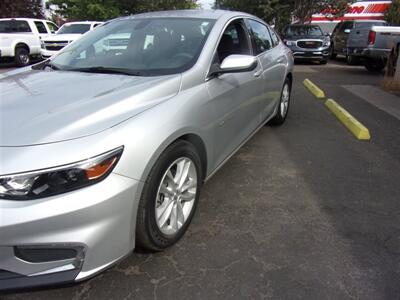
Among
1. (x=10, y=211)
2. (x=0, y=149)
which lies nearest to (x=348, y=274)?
(x=10, y=211)

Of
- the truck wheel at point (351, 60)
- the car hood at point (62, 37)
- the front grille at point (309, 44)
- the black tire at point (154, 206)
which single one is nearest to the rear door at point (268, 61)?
the black tire at point (154, 206)

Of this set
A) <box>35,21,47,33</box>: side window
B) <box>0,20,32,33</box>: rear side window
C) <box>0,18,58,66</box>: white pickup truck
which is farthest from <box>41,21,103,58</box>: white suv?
<box>35,21,47,33</box>: side window

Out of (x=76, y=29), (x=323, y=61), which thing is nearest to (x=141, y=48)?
(x=76, y=29)

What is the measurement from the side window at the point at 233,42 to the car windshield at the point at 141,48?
20 cm

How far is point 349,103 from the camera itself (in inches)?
311

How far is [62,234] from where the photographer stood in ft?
6.46

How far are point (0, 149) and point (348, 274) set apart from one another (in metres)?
2.24

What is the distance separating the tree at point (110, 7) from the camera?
90.1 feet

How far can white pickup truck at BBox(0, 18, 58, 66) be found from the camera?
1441 centimetres

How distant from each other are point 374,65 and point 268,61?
413 inches

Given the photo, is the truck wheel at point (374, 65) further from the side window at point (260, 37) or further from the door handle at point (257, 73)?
the door handle at point (257, 73)

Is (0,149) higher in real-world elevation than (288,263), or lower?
higher

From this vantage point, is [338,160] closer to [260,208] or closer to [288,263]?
[260,208]

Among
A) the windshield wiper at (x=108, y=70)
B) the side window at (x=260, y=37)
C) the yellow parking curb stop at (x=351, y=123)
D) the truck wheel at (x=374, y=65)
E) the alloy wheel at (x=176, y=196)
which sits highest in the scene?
the side window at (x=260, y=37)
